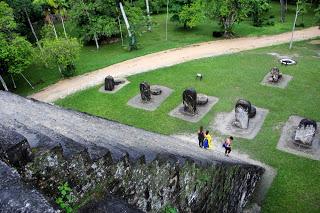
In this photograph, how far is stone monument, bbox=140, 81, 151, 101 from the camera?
898 inches

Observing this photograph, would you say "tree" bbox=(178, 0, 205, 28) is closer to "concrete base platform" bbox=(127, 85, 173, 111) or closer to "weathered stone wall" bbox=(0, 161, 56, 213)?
"concrete base platform" bbox=(127, 85, 173, 111)

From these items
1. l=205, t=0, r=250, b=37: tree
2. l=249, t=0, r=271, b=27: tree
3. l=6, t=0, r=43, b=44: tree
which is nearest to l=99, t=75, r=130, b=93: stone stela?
l=6, t=0, r=43, b=44: tree

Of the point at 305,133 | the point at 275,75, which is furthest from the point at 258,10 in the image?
the point at 305,133

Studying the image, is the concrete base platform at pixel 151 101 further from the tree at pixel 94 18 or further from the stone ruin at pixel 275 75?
the tree at pixel 94 18

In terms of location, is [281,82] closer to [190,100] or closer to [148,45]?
[190,100]

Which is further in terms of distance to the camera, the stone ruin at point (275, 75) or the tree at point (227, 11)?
the tree at point (227, 11)

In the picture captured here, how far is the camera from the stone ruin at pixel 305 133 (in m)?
17.4

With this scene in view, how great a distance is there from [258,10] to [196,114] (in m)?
21.6

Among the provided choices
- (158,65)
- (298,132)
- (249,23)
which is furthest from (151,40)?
(298,132)

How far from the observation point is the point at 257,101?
22578 mm

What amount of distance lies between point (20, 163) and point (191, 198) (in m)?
5.11

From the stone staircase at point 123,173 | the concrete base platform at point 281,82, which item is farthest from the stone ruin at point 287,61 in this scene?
the stone staircase at point 123,173

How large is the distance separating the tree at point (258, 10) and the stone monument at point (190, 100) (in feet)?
59.9

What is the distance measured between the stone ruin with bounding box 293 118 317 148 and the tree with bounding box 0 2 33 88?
1972cm
